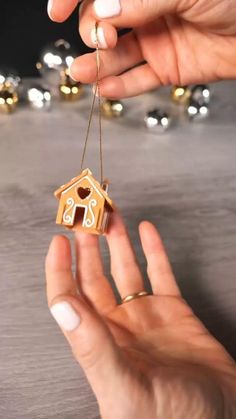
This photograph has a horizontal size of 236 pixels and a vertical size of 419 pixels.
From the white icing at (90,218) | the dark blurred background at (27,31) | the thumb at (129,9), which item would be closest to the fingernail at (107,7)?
the thumb at (129,9)

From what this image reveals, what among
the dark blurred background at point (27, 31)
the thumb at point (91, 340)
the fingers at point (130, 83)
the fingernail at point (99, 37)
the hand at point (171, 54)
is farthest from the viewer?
the dark blurred background at point (27, 31)

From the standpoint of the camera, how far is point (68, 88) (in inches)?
49.5

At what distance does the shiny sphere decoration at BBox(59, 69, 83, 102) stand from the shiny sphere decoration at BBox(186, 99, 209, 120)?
29 centimetres

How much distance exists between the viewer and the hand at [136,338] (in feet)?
1.97

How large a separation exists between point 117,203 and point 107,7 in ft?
1.38

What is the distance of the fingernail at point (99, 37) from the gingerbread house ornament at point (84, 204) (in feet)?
0.73

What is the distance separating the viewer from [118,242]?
892 mm

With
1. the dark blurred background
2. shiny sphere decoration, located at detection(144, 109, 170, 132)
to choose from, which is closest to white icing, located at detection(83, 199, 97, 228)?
shiny sphere decoration, located at detection(144, 109, 170, 132)

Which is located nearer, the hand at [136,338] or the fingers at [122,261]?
the hand at [136,338]

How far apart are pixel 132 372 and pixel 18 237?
47cm

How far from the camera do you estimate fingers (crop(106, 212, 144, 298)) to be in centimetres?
87

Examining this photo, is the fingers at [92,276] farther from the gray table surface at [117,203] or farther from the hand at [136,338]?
the gray table surface at [117,203]

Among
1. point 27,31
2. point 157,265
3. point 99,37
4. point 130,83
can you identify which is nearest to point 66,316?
point 157,265

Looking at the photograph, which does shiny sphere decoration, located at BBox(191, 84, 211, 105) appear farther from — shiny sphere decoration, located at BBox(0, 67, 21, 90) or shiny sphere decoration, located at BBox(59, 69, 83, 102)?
shiny sphere decoration, located at BBox(0, 67, 21, 90)
